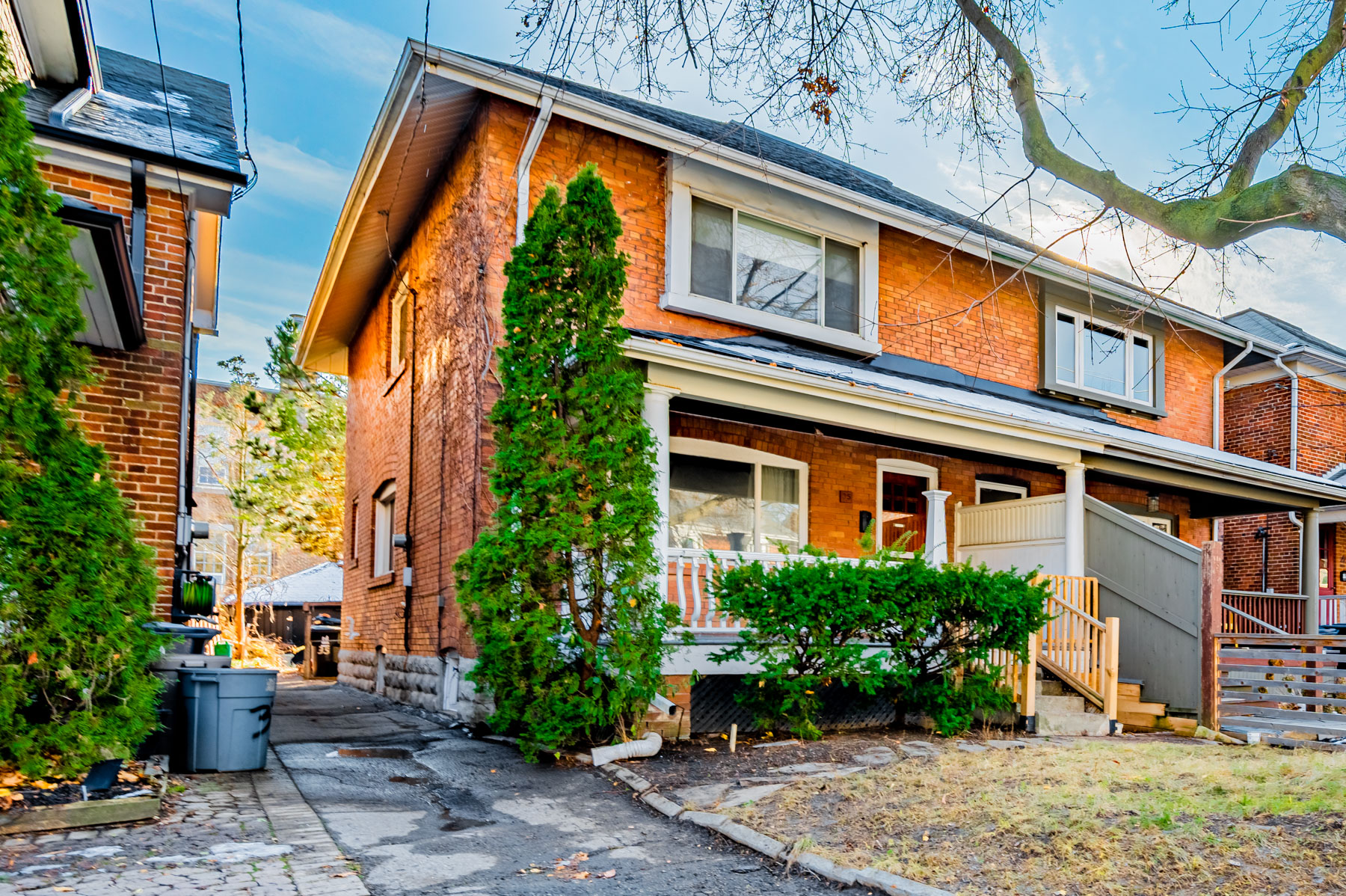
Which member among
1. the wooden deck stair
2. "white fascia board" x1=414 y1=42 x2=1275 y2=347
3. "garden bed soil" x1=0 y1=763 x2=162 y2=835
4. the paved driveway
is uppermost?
"white fascia board" x1=414 y1=42 x2=1275 y2=347

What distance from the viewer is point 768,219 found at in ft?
37.5

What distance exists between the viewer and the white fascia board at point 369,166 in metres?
8.88

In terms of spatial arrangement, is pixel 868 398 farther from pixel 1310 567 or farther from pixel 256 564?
pixel 256 564

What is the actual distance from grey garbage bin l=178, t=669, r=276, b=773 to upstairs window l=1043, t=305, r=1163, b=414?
11.5m

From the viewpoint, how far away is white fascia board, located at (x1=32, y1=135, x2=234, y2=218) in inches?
285

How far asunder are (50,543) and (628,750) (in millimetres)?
4003

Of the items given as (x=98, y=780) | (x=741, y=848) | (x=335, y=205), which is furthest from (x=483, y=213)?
(x=741, y=848)

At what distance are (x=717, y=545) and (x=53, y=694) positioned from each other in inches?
268

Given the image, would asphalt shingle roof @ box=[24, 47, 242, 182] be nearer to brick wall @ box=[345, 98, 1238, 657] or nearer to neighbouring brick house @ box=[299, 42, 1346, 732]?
neighbouring brick house @ box=[299, 42, 1346, 732]

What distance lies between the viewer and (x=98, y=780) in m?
5.27

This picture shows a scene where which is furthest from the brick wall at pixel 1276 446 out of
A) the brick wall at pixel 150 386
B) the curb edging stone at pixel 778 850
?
the brick wall at pixel 150 386

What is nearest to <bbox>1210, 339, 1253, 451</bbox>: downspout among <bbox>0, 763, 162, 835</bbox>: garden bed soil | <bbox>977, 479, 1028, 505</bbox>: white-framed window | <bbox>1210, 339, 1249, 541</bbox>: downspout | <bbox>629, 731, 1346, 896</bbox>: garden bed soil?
<bbox>1210, 339, 1249, 541</bbox>: downspout

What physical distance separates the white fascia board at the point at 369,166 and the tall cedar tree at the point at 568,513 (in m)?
1.86

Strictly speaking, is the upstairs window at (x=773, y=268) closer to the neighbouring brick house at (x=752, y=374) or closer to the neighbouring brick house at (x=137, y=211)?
the neighbouring brick house at (x=752, y=374)
